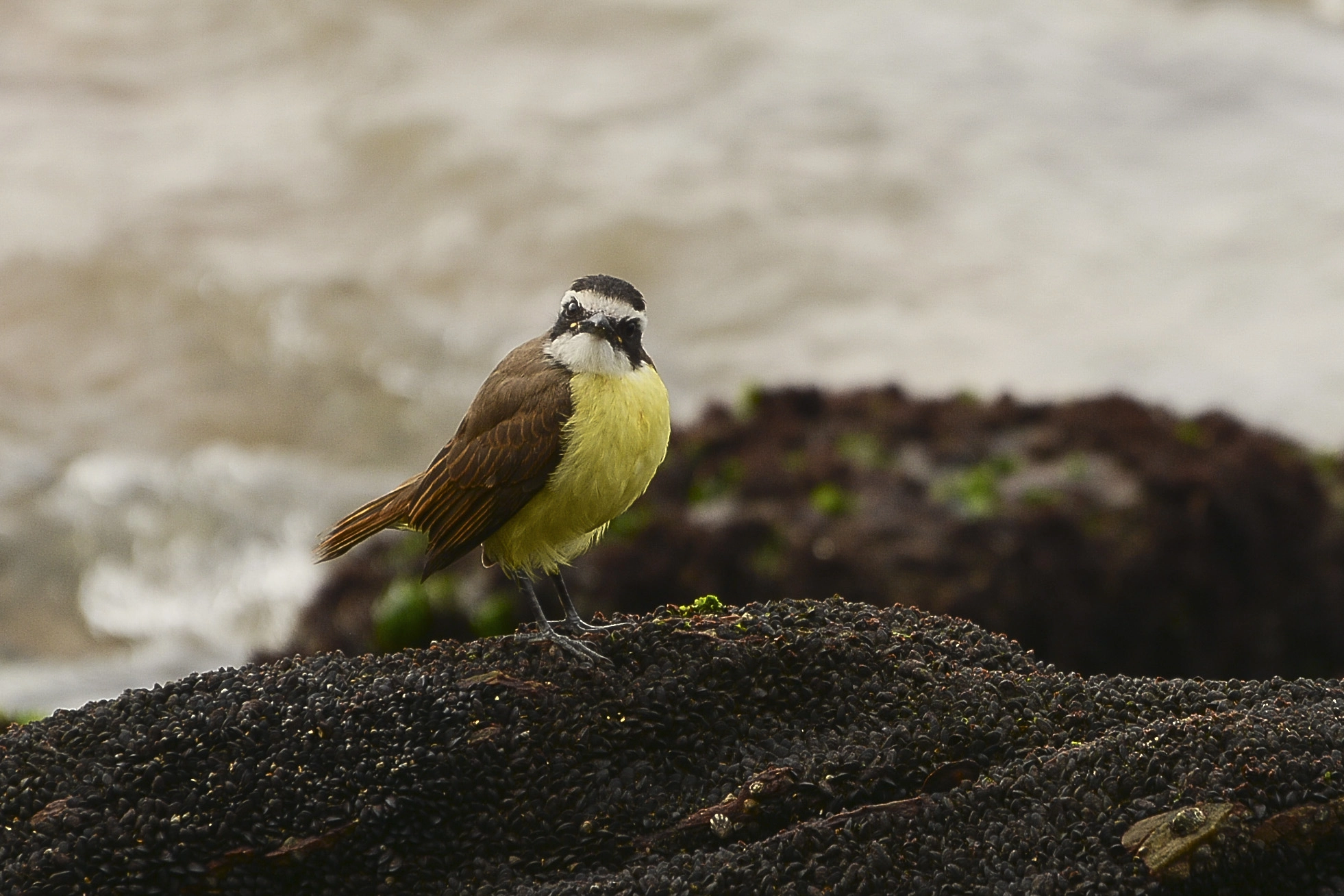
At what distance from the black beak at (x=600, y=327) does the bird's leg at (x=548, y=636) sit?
128 cm

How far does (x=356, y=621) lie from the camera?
43.3 feet

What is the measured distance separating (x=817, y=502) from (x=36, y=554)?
13.3 m

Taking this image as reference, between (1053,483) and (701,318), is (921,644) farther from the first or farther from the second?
(701,318)

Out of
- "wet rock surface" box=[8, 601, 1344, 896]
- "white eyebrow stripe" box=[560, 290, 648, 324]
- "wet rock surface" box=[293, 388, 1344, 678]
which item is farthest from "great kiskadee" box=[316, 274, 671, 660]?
"wet rock surface" box=[293, 388, 1344, 678]

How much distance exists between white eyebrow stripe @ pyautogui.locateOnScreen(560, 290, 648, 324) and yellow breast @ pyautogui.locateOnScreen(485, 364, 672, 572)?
277mm

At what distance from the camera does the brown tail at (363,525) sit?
661cm

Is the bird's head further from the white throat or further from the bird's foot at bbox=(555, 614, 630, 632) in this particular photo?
the bird's foot at bbox=(555, 614, 630, 632)

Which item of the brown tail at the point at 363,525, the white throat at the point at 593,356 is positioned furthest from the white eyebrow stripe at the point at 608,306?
the brown tail at the point at 363,525

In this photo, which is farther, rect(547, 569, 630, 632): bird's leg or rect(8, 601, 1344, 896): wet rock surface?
rect(547, 569, 630, 632): bird's leg

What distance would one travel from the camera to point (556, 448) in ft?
20.0

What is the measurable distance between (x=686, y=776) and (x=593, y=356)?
6.28 feet

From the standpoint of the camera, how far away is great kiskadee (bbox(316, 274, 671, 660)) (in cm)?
610

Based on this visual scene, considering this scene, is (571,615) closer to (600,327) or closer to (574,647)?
(574,647)

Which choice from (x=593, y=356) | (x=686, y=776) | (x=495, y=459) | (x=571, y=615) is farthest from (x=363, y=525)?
(x=686, y=776)
